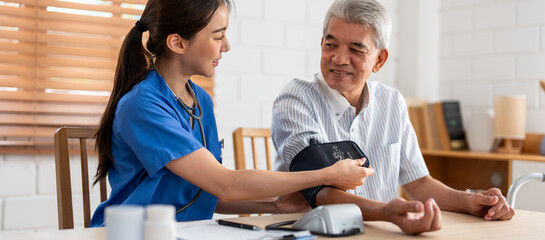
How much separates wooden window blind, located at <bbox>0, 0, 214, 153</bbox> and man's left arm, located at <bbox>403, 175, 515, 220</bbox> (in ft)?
4.78

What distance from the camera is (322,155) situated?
145 cm

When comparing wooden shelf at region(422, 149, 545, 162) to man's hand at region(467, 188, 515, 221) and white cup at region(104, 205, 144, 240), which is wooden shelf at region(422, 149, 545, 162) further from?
white cup at region(104, 205, 144, 240)

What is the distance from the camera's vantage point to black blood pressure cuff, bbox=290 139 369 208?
56.9 inches

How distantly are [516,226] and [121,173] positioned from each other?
3.27 feet

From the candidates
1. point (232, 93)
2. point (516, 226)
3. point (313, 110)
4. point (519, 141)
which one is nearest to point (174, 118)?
point (313, 110)

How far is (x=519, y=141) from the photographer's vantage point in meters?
3.03

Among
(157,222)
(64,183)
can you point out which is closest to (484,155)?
(64,183)

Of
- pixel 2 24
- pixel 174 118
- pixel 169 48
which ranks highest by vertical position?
pixel 2 24

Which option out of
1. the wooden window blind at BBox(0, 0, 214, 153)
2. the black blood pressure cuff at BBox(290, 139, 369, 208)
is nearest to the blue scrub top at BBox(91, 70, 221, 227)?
the black blood pressure cuff at BBox(290, 139, 369, 208)

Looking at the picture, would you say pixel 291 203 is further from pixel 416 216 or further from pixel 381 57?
pixel 381 57

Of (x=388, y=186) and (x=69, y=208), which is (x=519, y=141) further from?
(x=69, y=208)

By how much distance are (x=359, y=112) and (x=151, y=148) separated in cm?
74

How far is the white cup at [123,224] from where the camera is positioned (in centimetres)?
77

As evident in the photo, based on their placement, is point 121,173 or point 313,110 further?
point 313,110
